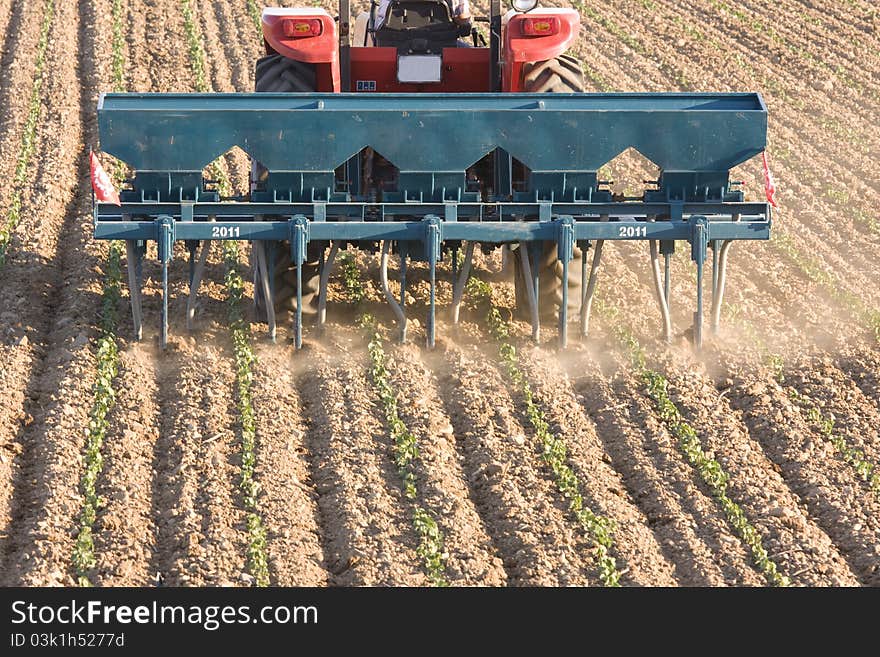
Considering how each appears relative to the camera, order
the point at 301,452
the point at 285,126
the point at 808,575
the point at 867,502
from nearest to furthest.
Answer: the point at 808,575 < the point at 867,502 < the point at 301,452 < the point at 285,126

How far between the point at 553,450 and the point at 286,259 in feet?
8.10

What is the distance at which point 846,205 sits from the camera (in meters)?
14.3

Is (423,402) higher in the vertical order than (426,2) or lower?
lower

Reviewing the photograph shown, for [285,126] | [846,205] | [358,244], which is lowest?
[846,205]

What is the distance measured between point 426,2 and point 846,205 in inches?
178

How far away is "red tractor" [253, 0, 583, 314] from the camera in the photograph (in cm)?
1124

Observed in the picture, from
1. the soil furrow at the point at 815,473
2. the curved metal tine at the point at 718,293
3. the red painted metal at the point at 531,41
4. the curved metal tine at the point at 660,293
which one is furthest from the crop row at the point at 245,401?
the curved metal tine at the point at 718,293

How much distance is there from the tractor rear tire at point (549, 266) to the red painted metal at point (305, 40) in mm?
1317

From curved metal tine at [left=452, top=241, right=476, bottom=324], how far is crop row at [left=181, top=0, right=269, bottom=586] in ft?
4.37

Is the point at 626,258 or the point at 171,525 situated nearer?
the point at 171,525

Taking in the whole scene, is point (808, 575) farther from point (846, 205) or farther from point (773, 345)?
point (846, 205)

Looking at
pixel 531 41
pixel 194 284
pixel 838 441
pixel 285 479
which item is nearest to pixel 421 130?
pixel 531 41

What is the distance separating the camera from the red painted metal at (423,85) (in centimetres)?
1166

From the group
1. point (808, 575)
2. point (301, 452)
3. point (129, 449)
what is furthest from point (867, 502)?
point (129, 449)
